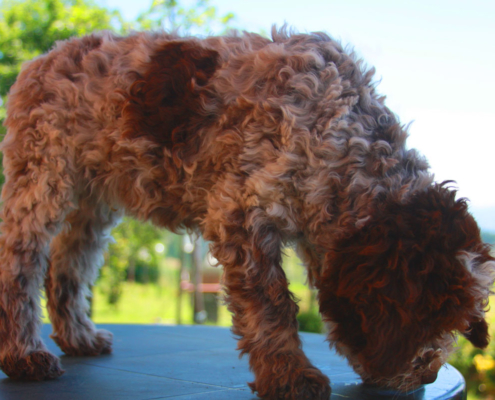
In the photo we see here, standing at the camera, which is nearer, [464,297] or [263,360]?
[464,297]

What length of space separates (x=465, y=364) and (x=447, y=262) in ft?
33.0

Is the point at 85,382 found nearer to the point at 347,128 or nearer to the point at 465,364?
the point at 347,128

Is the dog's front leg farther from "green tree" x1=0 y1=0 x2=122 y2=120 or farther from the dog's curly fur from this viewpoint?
"green tree" x1=0 y1=0 x2=122 y2=120

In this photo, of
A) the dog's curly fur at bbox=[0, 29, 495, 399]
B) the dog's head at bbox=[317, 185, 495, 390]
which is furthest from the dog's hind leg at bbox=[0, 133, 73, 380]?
the dog's head at bbox=[317, 185, 495, 390]

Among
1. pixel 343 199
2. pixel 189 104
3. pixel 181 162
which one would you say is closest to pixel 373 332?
pixel 343 199

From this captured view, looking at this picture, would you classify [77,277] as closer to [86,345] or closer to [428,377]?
[86,345]

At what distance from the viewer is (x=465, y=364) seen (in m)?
11.0

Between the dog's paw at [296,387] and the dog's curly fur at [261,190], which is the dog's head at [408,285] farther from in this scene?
the dog's paw at [296,387]

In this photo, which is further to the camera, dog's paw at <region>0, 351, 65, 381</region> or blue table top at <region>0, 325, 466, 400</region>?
dog's paw at <region>0, 351, 65, 381</region>

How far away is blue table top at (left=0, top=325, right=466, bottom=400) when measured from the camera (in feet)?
8.66

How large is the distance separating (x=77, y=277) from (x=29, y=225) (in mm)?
774

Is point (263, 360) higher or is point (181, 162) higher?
point (181, 162)

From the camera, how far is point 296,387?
2.39 meters

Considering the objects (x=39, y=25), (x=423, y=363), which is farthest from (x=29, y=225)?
(x=39, y=25)
